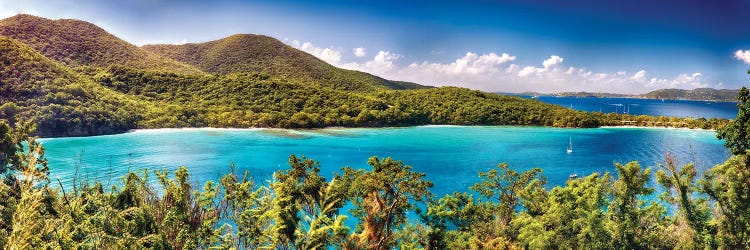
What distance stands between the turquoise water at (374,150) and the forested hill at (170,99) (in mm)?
3314

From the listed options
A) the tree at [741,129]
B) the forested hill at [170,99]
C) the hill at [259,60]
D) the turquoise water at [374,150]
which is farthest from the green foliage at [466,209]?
the hill at [259,60]

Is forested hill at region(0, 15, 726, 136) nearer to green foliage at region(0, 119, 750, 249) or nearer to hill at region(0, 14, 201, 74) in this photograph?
hill at region(0, 14, 201, 74)

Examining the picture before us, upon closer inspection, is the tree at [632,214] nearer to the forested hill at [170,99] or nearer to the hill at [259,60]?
the forested hill at [170,99]

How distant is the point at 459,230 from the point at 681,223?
726cm

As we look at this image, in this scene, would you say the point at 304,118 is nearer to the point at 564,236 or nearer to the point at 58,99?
the point at 58,99

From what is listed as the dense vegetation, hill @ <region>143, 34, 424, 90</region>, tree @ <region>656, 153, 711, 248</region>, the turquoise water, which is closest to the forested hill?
hill @ <region>143, 34, 424, 90</region>

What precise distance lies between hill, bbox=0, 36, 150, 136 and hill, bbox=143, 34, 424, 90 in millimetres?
44912

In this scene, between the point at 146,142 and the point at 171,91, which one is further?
the point at 171,91

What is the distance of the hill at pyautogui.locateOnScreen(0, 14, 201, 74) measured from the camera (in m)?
72.1

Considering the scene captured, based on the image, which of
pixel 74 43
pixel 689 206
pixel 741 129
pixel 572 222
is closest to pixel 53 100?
pixel 74 43

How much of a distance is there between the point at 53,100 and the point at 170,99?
777 inches

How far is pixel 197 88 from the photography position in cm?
6919

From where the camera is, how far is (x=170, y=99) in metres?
64.8

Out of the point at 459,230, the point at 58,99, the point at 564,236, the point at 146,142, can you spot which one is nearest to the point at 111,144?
the point at 146,142
